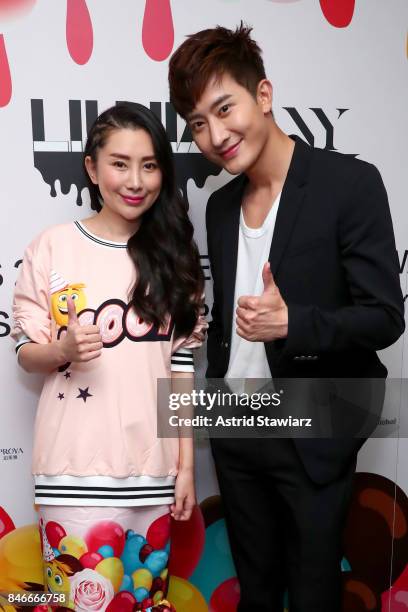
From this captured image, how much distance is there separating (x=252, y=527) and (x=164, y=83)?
47.3 inches

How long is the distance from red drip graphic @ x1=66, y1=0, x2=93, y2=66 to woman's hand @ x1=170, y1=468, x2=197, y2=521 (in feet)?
3.66

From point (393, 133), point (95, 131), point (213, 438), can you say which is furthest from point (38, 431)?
point (393, 133)

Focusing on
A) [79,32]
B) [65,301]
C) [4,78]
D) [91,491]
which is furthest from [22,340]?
[79,32]

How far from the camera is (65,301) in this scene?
1.42 metres

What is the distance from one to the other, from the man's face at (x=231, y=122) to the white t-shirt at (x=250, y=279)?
0.13 metres

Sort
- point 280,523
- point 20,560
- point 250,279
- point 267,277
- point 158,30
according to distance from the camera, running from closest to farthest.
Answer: point 267,277
point 250,279
point 280,523
point 158,30
point 20,560

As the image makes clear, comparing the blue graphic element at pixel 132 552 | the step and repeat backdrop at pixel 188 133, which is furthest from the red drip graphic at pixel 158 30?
the blue graphic element at pixel 132 552

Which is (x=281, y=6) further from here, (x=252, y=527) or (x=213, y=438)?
(x=252, y=527)

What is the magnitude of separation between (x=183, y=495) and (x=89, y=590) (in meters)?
0.29

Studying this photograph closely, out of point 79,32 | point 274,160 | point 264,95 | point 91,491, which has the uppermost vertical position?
point 79,32

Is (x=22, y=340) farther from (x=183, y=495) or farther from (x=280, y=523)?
(x=280, y=523)

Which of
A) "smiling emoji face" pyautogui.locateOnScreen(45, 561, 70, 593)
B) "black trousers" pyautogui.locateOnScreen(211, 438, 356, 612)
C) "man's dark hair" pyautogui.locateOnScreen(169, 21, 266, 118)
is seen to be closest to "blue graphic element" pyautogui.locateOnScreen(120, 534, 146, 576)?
"smiling emoji face" pyautogui.locateOnScreen(45, 561, 70, 593)

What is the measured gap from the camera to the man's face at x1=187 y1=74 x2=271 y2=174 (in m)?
1.36

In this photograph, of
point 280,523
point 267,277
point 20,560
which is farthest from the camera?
point 20,560
